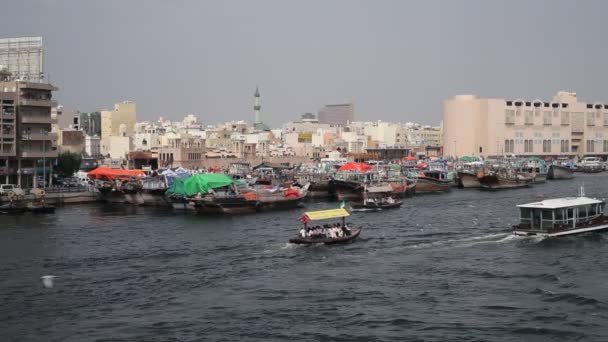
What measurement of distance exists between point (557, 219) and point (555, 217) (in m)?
0.13

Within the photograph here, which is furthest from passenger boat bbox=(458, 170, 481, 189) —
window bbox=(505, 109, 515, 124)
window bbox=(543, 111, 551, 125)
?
window bbox=(543, 111, 551, 125)

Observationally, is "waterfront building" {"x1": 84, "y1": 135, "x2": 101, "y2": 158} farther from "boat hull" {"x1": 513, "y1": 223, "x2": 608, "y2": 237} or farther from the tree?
"boat hull" {"x1": 513, "y1": 223, "x2": 608, "y2": 237}

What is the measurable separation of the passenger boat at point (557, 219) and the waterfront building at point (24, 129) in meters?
36.4

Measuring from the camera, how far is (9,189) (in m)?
52.9

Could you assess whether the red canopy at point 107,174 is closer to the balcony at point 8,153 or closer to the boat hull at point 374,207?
the balcony at point 8,153

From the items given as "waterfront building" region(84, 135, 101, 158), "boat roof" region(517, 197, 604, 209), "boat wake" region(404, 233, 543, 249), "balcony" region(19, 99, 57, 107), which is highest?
"balcony" region(19, 99, 57, 107)

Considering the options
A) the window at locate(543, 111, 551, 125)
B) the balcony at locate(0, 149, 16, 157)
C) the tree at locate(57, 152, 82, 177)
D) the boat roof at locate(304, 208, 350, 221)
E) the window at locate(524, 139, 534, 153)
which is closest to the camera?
the boat roof at locate(304, 208, 350, 221)

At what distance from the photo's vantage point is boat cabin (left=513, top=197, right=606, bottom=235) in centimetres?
3359

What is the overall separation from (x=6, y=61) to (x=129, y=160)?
35.6 metres

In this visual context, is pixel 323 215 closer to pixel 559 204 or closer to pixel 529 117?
pixel 559 204

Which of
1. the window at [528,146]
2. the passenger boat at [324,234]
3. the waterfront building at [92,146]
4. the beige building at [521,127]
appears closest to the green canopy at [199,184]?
the passenger boat at [324,234]

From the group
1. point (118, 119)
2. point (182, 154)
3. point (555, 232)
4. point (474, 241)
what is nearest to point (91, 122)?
point (118, 119)

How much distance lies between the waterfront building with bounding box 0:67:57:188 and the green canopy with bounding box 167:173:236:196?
11.8 metres

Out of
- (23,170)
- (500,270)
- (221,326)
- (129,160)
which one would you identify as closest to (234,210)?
(23,170)
